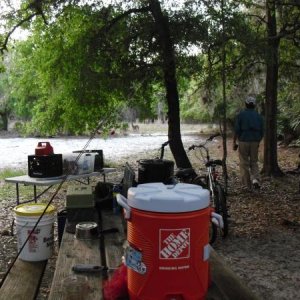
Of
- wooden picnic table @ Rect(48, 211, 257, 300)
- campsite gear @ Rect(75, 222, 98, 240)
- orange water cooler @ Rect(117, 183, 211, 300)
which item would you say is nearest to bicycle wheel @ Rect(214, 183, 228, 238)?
wooden picnic table @ Rect(48, 211, 257, 300)

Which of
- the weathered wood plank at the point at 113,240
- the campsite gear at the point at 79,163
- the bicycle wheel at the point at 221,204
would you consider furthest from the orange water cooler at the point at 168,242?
the campsite gear at the point at 79,163

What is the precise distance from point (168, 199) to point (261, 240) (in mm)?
4720

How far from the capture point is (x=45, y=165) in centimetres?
620

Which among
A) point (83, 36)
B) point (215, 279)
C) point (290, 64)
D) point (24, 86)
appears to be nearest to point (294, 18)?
point (290, 64)

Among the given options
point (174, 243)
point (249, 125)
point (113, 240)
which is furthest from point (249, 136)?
point (174, 243)

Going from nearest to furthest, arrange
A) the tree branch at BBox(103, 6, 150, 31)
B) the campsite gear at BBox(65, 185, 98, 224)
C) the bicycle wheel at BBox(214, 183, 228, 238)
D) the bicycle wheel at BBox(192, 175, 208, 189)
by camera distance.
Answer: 1. the campsite gear at BBox(65, 185, 98, 224)
2. the bicycle wheel at BBox(214, 183, 228, 238)
3. the bicycle wheel at BBox(192, 175, 208, 189)
4. the tree branch at BBox(103, 6, 150, 31)

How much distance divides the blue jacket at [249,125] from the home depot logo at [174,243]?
743 cm

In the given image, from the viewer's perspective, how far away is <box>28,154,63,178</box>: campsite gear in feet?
20.3

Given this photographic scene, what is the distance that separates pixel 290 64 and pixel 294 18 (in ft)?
3.99

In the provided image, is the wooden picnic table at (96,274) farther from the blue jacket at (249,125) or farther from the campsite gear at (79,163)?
the blue jacket at (249,125)

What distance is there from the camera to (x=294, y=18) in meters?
11.1

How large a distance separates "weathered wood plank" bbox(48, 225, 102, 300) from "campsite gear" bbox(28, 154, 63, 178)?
305 cm

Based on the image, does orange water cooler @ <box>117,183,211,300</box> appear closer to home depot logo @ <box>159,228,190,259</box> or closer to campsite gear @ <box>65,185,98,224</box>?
home depot logo @ <box>159,228,190,259</box>

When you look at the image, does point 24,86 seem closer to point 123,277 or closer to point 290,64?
point 290,64
